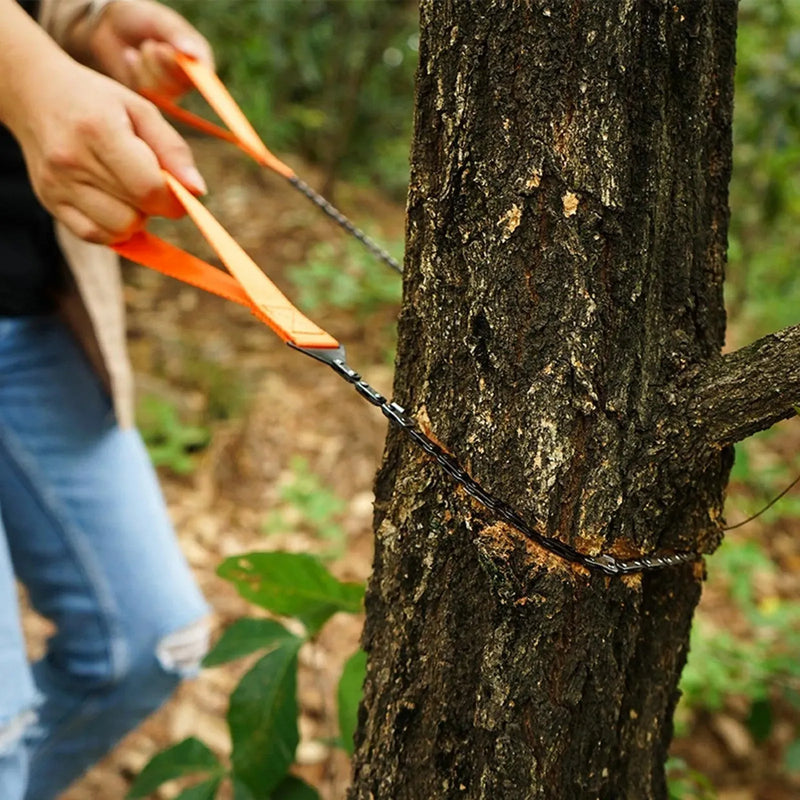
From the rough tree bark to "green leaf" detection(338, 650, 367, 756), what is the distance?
0.23 meters

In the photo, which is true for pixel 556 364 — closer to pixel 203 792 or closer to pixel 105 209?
pixel 105 209

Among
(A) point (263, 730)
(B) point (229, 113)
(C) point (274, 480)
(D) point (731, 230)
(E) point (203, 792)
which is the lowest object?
(E) point (203, 792)

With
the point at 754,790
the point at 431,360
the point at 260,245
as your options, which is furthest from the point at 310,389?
the point at 431,360

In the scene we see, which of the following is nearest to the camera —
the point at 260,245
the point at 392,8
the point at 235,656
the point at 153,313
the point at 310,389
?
the point at 235,656

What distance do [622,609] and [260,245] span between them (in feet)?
13.0

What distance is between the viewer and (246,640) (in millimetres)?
1088

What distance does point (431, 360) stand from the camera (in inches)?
29.5

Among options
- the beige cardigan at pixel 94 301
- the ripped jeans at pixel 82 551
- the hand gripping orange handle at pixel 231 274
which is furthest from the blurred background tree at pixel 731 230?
the beige cardigan at pixel 94 301

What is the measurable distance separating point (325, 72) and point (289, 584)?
4955 mm

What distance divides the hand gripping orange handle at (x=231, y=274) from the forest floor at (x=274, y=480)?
116 centimetres

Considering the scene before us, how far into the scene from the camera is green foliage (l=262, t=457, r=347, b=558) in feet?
9.25

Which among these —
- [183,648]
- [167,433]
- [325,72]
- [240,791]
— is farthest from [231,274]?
[325,72]

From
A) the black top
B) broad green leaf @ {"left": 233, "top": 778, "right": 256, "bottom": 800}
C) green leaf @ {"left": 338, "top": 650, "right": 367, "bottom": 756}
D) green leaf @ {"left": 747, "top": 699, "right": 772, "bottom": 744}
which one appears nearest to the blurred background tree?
green leaf @ {"left": 747, "top": 699, "right": 772, "bottom": 744}

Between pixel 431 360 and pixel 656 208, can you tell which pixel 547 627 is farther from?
pixel 656 208
